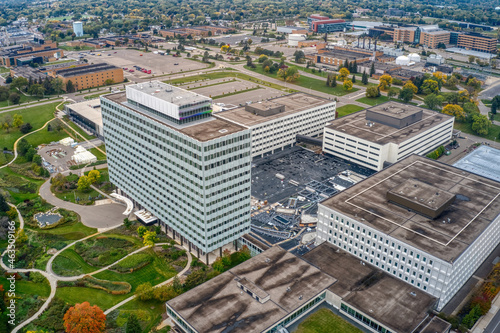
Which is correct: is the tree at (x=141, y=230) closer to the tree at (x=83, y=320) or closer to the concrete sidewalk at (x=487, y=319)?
the tree at (x=83, y=320)

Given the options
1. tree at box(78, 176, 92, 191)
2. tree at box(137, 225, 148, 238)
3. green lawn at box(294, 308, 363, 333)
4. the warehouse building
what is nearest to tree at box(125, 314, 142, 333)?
the warehouse building

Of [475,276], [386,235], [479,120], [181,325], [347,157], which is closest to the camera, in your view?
[181,325]

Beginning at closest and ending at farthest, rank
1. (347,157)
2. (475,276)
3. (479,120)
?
(475,276), (347,157), (479,120)

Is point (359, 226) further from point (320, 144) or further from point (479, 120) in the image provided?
point (479, 120)

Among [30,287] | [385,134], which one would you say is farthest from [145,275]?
[385,134]

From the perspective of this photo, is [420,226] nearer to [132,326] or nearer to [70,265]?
[132,326]

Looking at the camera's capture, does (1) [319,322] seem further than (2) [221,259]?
No

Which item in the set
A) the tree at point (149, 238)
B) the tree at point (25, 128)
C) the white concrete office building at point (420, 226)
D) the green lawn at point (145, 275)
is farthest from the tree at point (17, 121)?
the white concrete office building at point (420, 226)

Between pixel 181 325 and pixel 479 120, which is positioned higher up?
pixel 479 120

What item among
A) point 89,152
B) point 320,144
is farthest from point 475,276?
point 89,152
